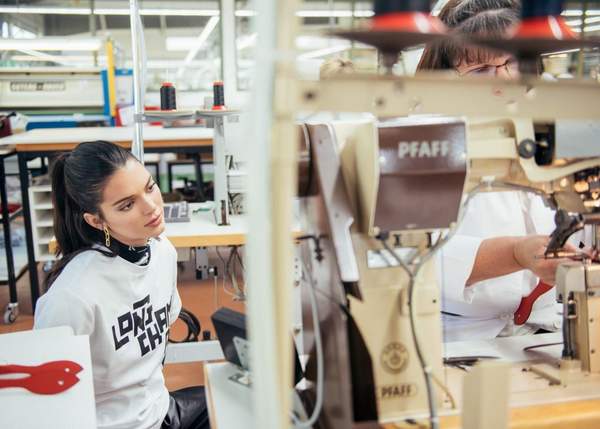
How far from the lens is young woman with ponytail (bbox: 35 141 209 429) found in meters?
1.31

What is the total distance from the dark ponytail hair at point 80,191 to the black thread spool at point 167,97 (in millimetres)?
860

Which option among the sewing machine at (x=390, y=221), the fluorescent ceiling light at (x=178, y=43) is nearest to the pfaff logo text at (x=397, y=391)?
the sewing machine at (x=390, y=221)

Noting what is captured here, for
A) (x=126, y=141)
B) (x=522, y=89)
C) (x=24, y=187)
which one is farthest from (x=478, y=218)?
(x=24, y=187)

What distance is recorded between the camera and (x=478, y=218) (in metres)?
1.39

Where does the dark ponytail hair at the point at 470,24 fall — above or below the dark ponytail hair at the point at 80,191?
above

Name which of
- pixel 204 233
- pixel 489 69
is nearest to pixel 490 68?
pixel 489 69

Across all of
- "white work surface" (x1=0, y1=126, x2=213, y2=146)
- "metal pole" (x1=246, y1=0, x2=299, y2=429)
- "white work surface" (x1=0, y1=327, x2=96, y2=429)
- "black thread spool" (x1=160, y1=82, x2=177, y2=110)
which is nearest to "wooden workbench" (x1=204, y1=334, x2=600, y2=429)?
"white work surface" (x1=0, y1=327, x2=96, y2=429)

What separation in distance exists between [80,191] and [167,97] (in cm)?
95

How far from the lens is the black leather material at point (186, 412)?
Answer: 4.95 feet

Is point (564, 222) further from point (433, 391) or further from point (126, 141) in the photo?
point (126, 141)

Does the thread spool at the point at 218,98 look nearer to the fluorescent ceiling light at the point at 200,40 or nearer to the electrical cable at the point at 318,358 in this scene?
the electrical cable at the point at 318,358

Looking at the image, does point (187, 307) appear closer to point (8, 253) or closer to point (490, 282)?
point (8, 253)

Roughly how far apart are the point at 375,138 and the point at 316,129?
0.10 m

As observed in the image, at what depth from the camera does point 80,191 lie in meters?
1.41
